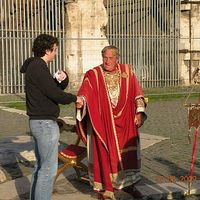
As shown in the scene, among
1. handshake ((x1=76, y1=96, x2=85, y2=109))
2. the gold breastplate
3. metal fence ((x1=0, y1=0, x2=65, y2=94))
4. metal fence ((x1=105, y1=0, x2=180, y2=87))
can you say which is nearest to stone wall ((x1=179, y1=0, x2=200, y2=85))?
metal fence ((x1=105, y1=0, x2=180, y2=87))

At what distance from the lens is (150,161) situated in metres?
7.73

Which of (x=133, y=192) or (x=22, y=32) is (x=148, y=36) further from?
(x=133, y=192)

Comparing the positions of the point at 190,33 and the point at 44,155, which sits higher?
the point at 190,33

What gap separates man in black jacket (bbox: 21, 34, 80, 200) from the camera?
4.79 m

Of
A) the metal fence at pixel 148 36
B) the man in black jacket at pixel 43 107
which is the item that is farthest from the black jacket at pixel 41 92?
the metal fence at pixel 148 36

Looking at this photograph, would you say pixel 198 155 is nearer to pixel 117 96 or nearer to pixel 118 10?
pixel 117 96

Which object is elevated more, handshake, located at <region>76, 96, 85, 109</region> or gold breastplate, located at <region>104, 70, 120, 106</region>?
gold breastplate, located at <region>104, 70, 120, 106</region>

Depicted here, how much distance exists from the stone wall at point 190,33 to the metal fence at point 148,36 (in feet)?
2.51

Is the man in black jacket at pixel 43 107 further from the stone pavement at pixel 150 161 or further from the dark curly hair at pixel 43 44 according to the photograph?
the stone pavement at pixel 150 161

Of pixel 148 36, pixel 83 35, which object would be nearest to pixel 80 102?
pixel 83 35

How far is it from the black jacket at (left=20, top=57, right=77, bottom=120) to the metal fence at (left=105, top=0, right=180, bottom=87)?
16372 mm

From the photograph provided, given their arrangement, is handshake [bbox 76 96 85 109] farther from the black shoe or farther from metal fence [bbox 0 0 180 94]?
metal fence [bbox 0 0 180 94]

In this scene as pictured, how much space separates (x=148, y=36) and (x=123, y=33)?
3.72ft

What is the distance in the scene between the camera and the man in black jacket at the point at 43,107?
479 cm
